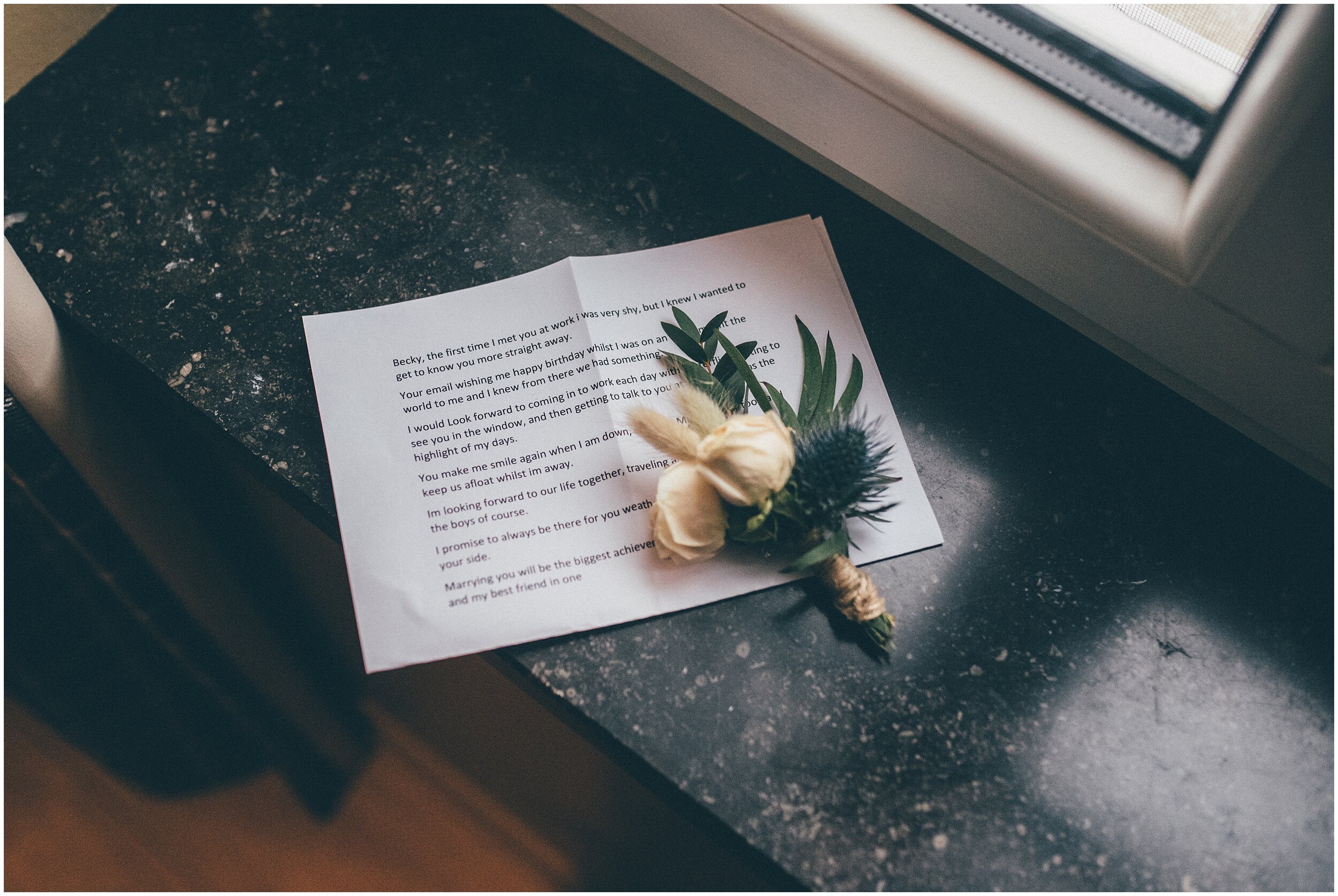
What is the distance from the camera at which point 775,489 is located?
0.48 m

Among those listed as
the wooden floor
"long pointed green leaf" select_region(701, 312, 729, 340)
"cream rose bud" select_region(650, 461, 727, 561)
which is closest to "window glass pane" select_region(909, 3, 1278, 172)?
"long pointed green leaf" select_region(701, 312, 729, 340)

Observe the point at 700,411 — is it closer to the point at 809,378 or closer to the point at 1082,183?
the point at 809,378

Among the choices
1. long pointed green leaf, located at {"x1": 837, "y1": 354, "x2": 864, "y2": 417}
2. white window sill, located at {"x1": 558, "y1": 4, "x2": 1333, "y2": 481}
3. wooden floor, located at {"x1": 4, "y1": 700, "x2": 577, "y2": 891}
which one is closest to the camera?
white window sill, located at {"x1": 558, "y1": 4, "x2": 1333, "y2": 481}

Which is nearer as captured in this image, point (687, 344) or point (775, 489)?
point (775, 489)

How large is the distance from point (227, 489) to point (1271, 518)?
93 centimetres

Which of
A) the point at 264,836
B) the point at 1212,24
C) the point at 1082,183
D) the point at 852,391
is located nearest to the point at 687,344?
the point at 852,391

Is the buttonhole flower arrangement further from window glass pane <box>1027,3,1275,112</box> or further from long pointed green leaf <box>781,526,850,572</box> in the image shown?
window glass pane <box>1027,3,1275,112</box>

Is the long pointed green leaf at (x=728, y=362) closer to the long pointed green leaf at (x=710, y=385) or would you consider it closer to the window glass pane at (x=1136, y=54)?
the long pointed green leaf at (x=710, y=385)

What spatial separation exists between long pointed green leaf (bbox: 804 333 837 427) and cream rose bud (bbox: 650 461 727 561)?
10cm

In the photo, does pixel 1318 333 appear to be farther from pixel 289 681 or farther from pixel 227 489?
pixel 289 681

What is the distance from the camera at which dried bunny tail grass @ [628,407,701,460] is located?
512 millimetres

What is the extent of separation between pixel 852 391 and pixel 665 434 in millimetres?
145

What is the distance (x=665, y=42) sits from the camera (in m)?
0.69

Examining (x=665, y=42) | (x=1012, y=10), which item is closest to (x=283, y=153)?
(x=665, y=42)
